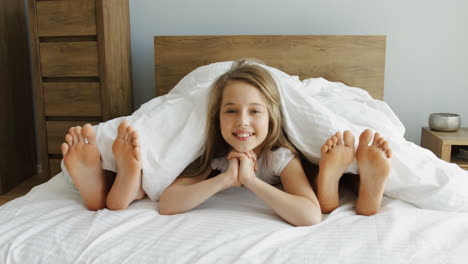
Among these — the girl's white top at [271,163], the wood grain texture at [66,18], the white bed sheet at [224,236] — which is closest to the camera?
the white bed sheet at [224,236]

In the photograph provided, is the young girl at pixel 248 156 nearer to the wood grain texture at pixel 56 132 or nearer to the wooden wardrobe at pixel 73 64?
the wooden wardrobe at pixel 73 64

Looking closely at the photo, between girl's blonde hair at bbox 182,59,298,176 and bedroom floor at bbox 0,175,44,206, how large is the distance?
152 cm

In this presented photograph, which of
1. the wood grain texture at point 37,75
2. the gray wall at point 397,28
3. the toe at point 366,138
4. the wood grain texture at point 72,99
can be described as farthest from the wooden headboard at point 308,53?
the toe at point 366,138

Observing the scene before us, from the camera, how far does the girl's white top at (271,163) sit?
1.25m

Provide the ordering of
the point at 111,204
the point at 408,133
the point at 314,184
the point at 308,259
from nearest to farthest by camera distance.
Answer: the point at 308,259, the point at 111,204, the point at 314,184, the point at 408,133

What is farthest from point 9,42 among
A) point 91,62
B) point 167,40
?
point 167,40

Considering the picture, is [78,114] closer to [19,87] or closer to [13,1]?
[19,87]

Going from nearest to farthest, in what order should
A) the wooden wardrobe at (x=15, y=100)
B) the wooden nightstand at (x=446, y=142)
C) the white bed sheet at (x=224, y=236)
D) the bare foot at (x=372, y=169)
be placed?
the white bed sheet at (x=224, y=236), the bare foot at (x=372, y=169), the wooden nightstand at (x=446, y=142), the wooden wardrobe at (x=15, y=100)

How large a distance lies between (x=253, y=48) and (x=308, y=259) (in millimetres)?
1538

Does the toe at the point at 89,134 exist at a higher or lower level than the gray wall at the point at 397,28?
lower

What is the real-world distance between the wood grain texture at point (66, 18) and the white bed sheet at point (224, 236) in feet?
4.08

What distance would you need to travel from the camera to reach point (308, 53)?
221 centimetres

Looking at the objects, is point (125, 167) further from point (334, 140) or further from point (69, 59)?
point (69, 59)

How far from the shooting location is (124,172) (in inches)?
46.2
